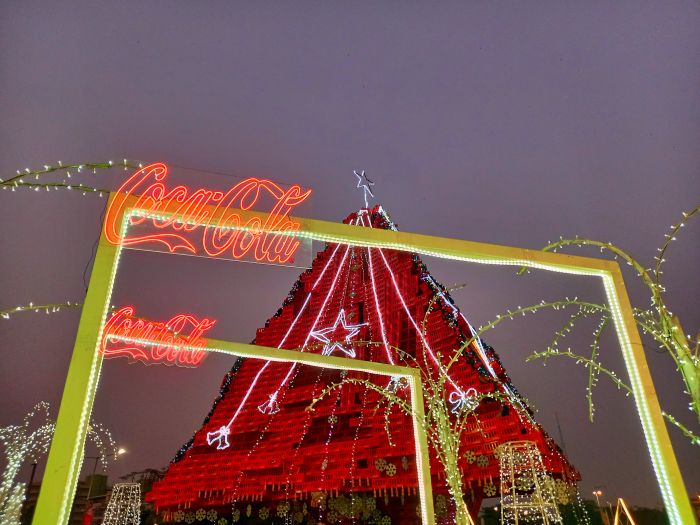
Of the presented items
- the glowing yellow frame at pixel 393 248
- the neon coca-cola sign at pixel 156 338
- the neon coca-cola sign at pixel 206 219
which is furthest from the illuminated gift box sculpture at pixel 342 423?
the neon coca-cola sign at pixel 206 219

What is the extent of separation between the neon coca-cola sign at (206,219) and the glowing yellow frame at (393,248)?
2.1 inches

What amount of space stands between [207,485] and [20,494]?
3.30 metres

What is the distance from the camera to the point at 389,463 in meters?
6.66

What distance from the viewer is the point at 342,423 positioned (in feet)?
24.5

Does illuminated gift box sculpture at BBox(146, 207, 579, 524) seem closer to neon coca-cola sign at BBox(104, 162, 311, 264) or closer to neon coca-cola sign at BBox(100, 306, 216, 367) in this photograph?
neon coca-cola sign at BBox(100, 306, 216, 367)

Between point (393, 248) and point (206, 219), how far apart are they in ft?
4.42

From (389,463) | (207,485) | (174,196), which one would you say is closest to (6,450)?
(207,485)

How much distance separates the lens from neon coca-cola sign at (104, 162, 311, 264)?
2.94 m

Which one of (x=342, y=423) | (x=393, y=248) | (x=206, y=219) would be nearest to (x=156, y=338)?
(x=206, y=219)

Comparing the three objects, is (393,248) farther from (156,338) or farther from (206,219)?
(156,338)

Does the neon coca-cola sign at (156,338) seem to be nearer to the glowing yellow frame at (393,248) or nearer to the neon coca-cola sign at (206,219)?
the glowing yellow frame at (393,248)

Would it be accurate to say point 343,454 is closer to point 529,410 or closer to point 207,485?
point 207,485

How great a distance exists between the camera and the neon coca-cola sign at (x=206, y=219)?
294 cm

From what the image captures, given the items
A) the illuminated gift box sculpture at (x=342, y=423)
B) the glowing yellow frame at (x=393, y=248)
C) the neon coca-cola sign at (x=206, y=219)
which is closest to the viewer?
the glowing yellow frame at (x=393, y=248)
